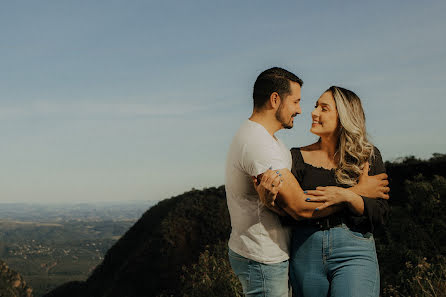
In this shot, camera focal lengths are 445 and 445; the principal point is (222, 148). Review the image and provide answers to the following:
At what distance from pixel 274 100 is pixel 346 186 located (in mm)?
893

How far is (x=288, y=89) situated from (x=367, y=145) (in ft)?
2.67

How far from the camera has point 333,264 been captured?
319cm

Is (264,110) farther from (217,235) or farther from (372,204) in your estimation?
(217,235)

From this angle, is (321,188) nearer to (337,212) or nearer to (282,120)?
(337,212)

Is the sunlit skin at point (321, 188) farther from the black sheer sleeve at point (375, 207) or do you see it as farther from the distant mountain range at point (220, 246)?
the distant mountain range at point (220, 246)

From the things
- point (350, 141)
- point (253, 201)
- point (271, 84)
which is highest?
point (271, 84)

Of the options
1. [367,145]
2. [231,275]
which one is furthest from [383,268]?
[367,145]

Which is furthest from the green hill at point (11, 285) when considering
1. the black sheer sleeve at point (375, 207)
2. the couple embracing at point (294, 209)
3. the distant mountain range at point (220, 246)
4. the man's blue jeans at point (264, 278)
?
the black sheer sleeve at point (375, 207)

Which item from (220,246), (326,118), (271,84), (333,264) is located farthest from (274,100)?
(220,246)

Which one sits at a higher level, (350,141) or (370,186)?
(350,141)

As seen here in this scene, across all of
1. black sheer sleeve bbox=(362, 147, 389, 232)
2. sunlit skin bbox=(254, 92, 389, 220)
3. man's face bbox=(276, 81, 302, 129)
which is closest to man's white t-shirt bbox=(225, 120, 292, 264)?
sunlit skin bbox=(254, 92, 389, 220)

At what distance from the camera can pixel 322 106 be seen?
376 centimetres

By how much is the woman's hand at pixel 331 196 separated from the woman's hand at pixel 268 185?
0.32 meters

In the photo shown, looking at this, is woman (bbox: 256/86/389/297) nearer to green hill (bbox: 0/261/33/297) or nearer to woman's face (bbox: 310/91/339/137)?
woman's face (bbox: 310/91/339/137)
